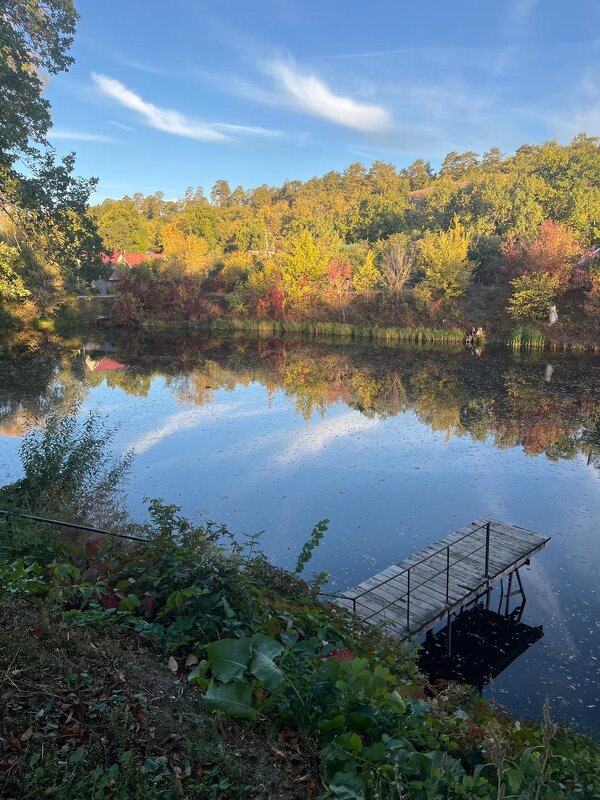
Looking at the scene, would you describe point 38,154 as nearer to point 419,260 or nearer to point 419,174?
point 419,260

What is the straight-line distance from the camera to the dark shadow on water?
6.94 metres

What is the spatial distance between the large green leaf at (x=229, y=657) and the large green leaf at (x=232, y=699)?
0.05 meters

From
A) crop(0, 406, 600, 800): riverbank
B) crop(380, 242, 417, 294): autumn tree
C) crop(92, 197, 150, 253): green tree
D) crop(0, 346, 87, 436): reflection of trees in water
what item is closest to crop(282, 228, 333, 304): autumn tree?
crop(380, 242, 417, 294): autumn tree

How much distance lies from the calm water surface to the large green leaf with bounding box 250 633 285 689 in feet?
15.2

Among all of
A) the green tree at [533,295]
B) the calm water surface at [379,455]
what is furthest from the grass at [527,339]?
the calm water surface at [379,455]

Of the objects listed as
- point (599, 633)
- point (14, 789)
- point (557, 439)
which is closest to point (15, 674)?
point (14, 789)

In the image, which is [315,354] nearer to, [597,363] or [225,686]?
[597,363]

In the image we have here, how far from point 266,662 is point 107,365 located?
88.4 feet

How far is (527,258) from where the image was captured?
34.2 m

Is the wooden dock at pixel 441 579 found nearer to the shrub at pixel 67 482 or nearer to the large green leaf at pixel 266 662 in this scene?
the large green leaf at pixel 266 662

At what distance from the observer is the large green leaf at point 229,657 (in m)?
2.79

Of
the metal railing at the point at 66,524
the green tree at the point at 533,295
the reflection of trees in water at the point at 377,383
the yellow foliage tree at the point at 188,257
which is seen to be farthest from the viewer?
the yellow foliage tree at the point at 188,257

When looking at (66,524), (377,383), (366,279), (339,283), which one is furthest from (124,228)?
(66,524)

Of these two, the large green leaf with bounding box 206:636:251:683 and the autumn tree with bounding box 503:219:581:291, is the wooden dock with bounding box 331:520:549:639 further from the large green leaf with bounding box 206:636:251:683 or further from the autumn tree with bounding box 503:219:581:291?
the autumn tree with bounding box 503:219:581:291
